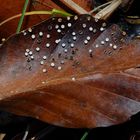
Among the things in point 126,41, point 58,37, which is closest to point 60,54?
point 58,37

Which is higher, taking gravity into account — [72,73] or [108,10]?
[108,10]

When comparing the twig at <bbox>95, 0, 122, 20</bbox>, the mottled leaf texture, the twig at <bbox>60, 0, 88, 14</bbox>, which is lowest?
the mottled leaf texture

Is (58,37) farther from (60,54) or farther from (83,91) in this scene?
(83,91)

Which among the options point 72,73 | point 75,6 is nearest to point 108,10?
point 75,6

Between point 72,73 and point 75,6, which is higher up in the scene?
point 75,6

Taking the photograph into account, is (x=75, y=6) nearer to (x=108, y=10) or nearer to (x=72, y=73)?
(x=108, y=10)

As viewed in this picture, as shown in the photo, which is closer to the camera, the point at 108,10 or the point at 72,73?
the point at 72,73

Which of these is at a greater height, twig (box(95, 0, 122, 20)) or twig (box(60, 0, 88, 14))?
twig (box(60, 0, 88, 14))

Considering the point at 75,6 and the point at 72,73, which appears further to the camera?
the point at 75,6

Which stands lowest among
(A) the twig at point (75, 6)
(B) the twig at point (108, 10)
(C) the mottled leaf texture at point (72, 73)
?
(C) the mottled leaf texture at point (72, 73)
